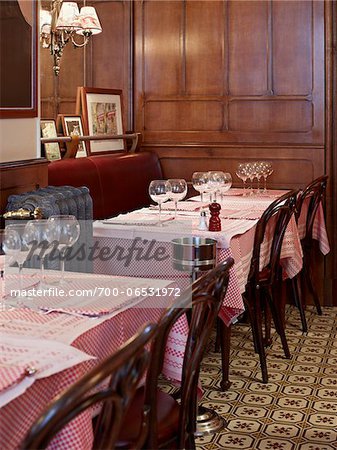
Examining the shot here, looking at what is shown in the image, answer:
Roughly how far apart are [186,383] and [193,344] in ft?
0.39

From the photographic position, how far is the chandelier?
582 centimetres

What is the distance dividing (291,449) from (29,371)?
2013 millimetres

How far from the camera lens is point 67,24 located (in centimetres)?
582

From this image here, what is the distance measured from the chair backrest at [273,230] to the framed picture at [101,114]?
2011 mm

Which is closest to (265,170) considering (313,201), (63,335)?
(313,201)

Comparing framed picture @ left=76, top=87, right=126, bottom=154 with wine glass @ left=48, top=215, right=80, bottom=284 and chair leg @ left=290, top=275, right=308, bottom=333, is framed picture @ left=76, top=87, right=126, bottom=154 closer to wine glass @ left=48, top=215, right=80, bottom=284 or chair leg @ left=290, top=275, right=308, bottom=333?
chair leg @ left=290, top=275, right=308, bottom=333

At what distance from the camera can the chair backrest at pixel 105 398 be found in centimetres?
135

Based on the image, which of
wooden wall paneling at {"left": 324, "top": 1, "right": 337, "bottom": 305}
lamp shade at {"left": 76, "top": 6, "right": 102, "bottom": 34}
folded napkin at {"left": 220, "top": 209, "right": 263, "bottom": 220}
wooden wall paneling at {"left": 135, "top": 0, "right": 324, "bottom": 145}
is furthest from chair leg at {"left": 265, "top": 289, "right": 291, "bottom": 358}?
lamp shade at {"left": 76, "top": 6, "right": 102, "bottom": 34}

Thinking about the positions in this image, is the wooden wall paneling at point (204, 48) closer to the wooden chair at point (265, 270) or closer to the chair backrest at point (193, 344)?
the wooden chair at point (265, 270)

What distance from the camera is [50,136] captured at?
532 centimetres

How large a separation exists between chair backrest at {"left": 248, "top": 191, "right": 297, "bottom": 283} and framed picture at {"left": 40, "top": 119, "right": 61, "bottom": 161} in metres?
1.63

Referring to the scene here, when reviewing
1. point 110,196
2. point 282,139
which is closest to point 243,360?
point 110,196

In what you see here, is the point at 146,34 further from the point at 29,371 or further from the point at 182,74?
the point at 29,371

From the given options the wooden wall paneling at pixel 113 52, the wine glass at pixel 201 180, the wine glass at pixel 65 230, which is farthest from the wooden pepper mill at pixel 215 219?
the wooden wall paneling at pixel 113 52
